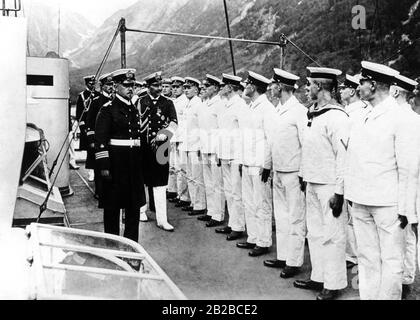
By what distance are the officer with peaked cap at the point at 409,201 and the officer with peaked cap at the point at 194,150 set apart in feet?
9.38

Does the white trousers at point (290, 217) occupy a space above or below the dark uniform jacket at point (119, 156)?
below

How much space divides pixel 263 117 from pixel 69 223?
9.58 ft

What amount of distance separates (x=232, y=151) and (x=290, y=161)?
50.7 inches

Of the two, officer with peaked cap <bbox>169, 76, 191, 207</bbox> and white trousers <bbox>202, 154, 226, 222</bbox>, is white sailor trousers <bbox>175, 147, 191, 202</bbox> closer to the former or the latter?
officer with peaked cap <bbox>169, 76, 191, 207</bbox>

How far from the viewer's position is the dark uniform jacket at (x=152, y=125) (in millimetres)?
6441

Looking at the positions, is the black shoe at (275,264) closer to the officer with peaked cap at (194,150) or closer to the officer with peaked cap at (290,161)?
the officer with peaked cap at (290,161)

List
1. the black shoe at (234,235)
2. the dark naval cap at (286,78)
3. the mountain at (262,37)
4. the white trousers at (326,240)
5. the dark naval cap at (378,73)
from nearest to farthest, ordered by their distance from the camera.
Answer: the dark naval cap at (378,73) < the white trousers at (326,240) < the dark naval cap at (286,78) < the black shoe at (234,235) < the mountain at (262,37)

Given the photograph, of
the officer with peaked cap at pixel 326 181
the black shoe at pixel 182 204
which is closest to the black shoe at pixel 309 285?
the officer with peaked cap at pixel 326 181

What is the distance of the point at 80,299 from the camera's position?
87.9 inches

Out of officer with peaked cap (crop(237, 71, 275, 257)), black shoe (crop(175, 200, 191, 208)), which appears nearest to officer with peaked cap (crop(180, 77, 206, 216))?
black shoe (crop(175, 200, 191, 208))

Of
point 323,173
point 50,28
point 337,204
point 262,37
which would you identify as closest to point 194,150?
point 323,173

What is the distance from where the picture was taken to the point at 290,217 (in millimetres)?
4723

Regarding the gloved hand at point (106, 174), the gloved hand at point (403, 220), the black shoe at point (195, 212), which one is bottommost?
the black shoe at point (195, 212)

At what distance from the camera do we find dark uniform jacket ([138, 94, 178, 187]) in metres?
6.44
